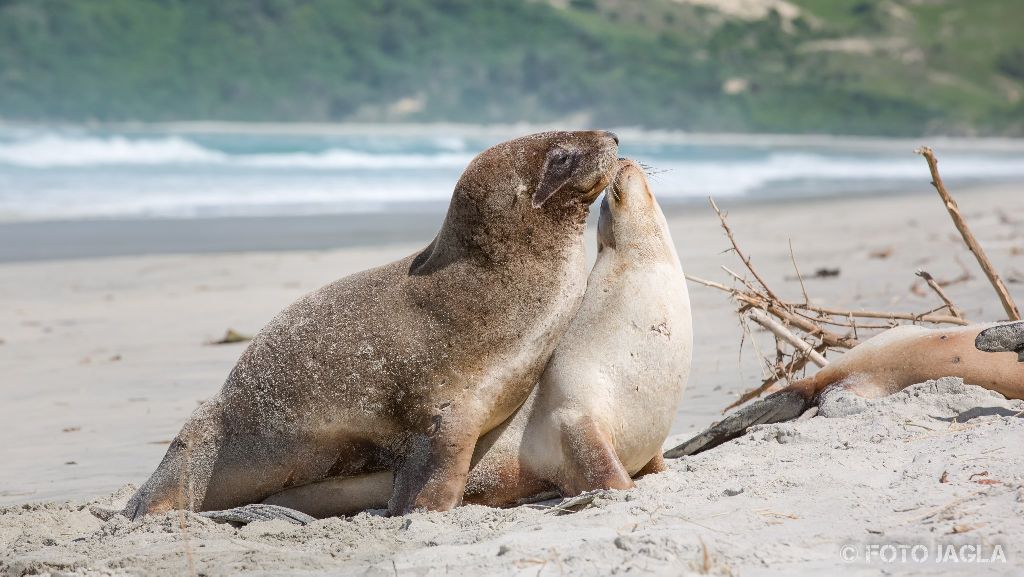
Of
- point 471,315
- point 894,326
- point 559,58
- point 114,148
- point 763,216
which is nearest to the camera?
point 471,315

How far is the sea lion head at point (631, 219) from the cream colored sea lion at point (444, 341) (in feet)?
0.90

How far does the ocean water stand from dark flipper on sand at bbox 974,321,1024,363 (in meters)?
8.15

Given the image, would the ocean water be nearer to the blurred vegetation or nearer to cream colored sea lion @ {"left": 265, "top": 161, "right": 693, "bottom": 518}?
cream colored sea lion @ {"left": 265, "top": 161, "right": 693, "bottom": 518}

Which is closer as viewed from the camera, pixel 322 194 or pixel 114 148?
pixel 322 194

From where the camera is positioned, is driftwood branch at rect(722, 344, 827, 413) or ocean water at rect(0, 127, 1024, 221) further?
ocean water at rect(0, 127, 1024, 221)

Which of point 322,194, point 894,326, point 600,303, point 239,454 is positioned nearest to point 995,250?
point 894,326

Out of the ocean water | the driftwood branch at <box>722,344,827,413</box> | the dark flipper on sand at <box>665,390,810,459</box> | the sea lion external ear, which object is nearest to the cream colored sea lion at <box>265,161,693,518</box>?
the sea lion external ear

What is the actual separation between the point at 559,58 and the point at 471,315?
3666 inches

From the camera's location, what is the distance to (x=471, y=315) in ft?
12.7

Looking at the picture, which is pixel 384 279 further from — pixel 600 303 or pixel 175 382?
pixel 175 382

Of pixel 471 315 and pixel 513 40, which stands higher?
pixel 513 40

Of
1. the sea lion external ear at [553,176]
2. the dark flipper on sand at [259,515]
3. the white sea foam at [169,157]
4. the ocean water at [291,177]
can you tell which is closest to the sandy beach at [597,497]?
the dark flipper on sand at [259,515]

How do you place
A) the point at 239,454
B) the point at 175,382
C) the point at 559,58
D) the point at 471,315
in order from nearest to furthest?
the point at 471,315 < the point at 239,454 < the point at 175,382 < the point at 559,58

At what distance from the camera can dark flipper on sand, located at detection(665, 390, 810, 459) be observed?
4.86 m
